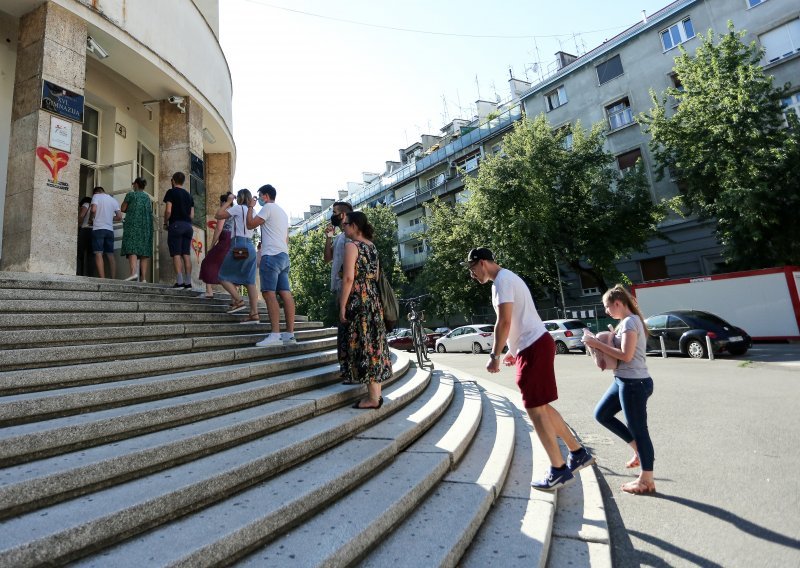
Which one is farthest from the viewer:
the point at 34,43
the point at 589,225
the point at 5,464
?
the point at 589,225

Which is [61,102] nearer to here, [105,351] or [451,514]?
[105,351]

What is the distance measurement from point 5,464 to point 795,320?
18.3 meters

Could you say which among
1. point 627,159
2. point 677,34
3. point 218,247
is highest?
point 677,34

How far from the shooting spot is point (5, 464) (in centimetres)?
218

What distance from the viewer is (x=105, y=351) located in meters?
3.63

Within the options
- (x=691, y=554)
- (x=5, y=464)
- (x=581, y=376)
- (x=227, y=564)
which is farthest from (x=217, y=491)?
(x=581, y=376)

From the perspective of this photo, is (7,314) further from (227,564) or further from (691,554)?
(691,554)

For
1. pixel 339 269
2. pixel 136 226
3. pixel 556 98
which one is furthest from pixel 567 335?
pixel 556 98

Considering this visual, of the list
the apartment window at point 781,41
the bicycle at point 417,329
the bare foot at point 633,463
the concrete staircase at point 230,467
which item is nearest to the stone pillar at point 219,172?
the bicycle at point 417,329

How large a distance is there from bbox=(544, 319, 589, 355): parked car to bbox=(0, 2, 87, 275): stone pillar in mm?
14625

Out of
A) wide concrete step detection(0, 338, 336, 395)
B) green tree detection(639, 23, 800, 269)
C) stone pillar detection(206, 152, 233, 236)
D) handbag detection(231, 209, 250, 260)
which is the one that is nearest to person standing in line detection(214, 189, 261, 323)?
handbag detection(231, 209, 250, 260)

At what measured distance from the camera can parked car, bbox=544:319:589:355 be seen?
16094 millimetres

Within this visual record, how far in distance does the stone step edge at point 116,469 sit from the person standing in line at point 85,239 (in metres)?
5.94

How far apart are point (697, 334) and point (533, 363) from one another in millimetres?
11634
